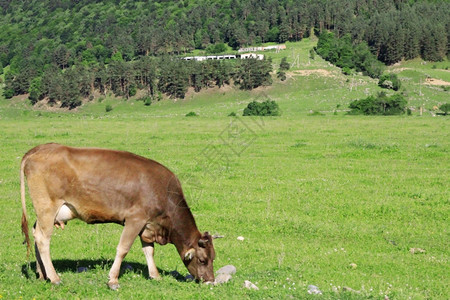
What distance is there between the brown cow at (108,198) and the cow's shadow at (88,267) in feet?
2.40

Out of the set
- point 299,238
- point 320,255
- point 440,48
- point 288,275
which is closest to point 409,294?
point 288,275

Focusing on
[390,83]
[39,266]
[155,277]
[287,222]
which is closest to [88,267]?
[39,266]

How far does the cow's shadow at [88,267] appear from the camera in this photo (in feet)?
32.0

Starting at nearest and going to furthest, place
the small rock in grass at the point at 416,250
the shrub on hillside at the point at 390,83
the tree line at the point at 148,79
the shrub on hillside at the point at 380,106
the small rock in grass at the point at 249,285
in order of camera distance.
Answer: the small rock in grass at the point at 249,285 < the small rock in grass at the point at 416,250 < the shrub on hillside at the point at 380,106 < the shrub on hillside at the point at 390,83 < the tree line at the point at 148,79

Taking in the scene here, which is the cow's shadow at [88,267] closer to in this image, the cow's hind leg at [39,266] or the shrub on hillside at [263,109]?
the cow's hind leg at [39,266]

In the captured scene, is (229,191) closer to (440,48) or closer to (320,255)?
(320,255)

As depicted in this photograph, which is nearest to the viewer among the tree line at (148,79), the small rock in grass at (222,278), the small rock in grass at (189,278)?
the small rock in grass at (222,278)

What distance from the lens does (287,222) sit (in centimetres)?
1475

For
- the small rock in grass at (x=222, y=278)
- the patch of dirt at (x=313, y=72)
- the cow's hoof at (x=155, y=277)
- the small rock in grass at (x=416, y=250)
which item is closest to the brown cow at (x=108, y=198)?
the small rock in grass at (x=222, y=278)

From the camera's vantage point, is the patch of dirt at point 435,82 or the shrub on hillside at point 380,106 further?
the patch of dirt at point 435,82

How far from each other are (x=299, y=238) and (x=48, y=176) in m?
7.54

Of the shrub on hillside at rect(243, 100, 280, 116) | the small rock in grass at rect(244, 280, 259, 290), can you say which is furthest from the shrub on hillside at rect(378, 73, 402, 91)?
the small rock in grass at rect(244, 280, 259, 290)

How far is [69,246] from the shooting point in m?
12.4

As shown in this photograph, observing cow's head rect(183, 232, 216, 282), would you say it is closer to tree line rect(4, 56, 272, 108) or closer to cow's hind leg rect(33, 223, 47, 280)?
cow's hind leg rect(33, 223, 47, 280)
